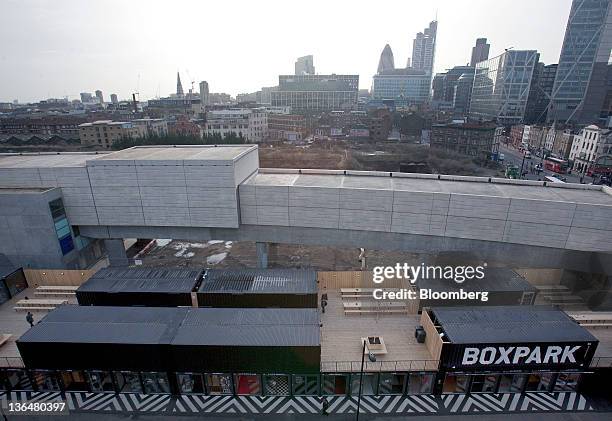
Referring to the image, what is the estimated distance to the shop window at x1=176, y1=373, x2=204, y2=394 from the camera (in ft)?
61.6

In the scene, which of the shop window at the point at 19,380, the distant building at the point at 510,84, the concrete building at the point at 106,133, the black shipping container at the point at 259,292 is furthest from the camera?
the distant building at the point at 510,84

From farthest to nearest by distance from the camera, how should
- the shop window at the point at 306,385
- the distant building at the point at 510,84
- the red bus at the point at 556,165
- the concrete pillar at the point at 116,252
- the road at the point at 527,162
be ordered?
1. the distant building at the point at 510,84
2. the red bus at the point at 556,165
3. the road at the point at 527,162
4. the concrete pillar at the point at 116,252
5. the shop window at the point at 306,385

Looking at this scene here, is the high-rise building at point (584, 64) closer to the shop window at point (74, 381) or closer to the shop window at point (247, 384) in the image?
the shop window at point (247, 384)

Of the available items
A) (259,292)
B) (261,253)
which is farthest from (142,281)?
(261,253)

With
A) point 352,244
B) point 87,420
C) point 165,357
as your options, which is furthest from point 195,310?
point 352,244

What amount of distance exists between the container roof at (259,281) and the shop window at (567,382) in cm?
1495

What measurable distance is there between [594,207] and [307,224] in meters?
22.6

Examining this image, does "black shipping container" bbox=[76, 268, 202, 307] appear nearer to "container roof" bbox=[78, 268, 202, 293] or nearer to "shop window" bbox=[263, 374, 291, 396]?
"container roof" bbox=[78, 268, 202, 293]

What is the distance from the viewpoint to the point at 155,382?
18.9 m

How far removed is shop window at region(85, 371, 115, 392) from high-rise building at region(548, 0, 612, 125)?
6296 inches

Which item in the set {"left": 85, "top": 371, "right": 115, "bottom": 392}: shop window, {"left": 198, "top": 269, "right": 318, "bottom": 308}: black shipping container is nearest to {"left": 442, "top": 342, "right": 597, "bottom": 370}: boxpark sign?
{"left": 198, "top": 269, "right": 318, "bottom": 308}: black shipping container

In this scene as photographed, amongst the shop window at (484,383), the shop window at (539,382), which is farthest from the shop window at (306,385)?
the shop window at (539,382)

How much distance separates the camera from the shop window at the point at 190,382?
61.6ft

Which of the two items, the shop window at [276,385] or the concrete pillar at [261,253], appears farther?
the concrete pillar at [261,253]
